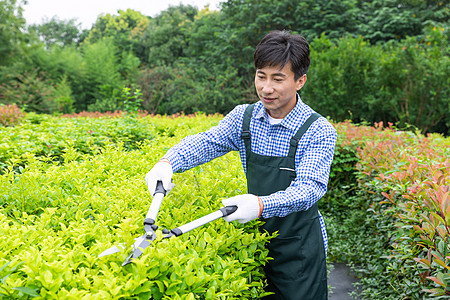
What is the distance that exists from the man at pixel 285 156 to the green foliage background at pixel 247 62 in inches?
243

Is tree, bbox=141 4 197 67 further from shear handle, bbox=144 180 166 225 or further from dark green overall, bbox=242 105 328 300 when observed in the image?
shear handle, bbox=144 180 166 225

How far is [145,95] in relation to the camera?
19328 mm

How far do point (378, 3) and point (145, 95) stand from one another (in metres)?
12.0

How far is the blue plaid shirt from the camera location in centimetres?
169

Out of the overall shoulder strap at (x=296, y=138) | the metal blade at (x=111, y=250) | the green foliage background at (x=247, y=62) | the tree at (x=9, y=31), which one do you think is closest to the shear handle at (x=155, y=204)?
the metal blade at (x=111, y=250)

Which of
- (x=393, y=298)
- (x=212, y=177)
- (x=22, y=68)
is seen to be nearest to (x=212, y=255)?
(x=212, y=177)

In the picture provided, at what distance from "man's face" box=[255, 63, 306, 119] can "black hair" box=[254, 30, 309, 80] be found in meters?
→ 0.03

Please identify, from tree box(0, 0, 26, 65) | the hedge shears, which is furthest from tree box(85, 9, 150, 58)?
the hedge shears

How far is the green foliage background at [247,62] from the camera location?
9242mm

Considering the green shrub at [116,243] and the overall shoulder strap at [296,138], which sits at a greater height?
the overall shoulder strap at [296,138]

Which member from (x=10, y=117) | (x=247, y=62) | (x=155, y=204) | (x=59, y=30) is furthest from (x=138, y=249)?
(x=59, y=30)

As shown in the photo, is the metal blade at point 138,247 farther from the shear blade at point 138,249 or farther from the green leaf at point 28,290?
the green leaf at point 28,290

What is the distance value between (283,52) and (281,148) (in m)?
0.52

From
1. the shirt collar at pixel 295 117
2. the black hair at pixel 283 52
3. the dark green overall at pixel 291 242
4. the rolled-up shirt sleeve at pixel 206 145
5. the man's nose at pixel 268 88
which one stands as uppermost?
the black hair at pixel 283 52
